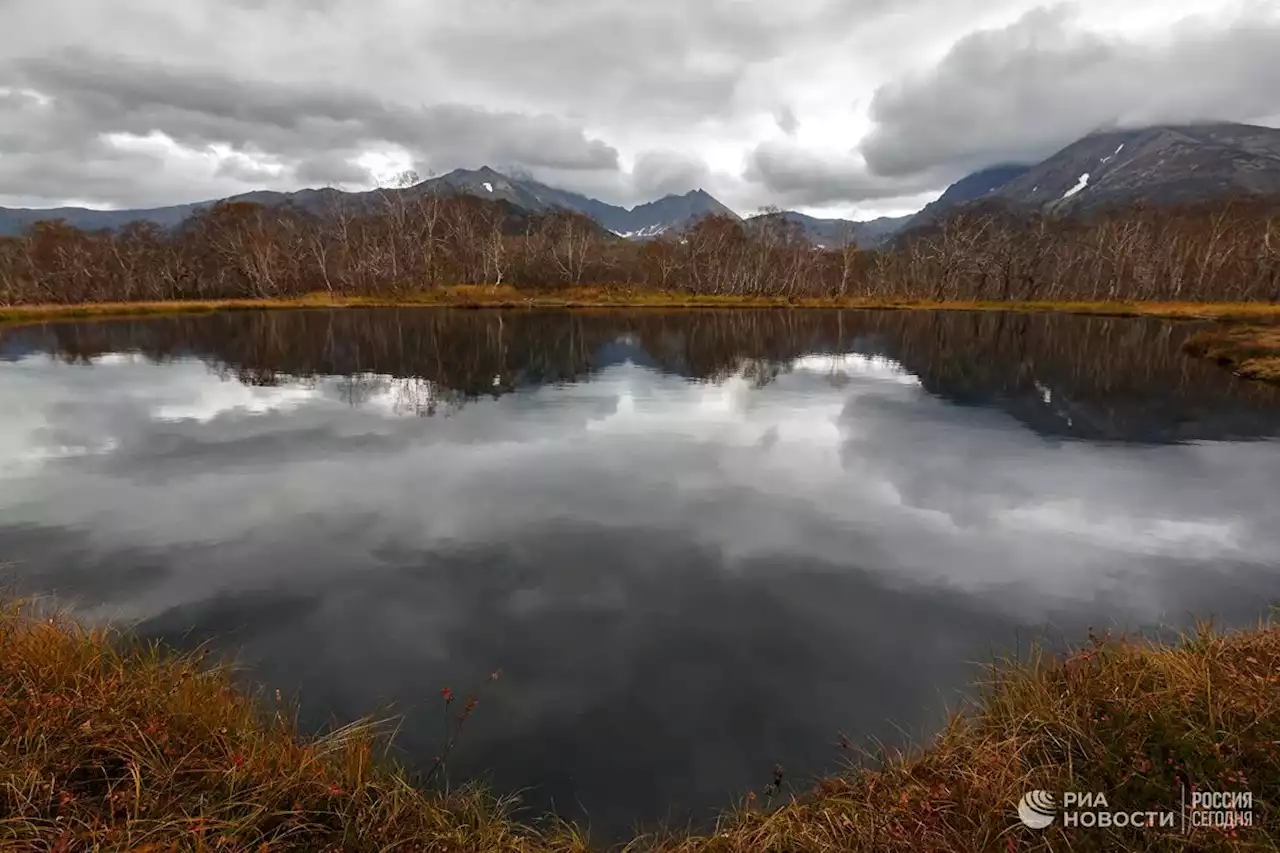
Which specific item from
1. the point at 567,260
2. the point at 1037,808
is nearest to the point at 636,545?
the point at 1037,808

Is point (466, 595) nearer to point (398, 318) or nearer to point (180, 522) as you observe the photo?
point (180, 522)

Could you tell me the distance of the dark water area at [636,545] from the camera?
8.64 metres

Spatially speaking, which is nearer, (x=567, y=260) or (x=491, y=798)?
(x=491, y=798)

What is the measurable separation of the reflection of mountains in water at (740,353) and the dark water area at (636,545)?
742 millimetres

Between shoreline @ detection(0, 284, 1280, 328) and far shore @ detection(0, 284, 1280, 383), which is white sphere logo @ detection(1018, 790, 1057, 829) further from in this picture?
shoreline @ detection(0, 284, 1280, 328)

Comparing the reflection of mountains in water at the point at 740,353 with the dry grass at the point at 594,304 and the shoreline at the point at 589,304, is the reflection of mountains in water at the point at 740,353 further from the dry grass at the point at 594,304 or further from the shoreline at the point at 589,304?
the dry grass at the point at 594,304

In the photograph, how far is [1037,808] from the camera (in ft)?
18.2

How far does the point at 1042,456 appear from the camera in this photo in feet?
70.4

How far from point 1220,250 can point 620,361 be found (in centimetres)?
13787

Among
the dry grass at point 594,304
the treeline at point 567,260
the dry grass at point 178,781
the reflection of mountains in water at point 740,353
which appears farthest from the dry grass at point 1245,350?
the treeline at point 567,260

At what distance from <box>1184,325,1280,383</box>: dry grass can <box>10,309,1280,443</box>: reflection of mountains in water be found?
71.2 inches

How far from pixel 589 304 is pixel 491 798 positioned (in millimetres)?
104973

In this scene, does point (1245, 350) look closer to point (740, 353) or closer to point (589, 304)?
point (740, 353)

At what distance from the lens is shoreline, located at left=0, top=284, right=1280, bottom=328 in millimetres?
77562
